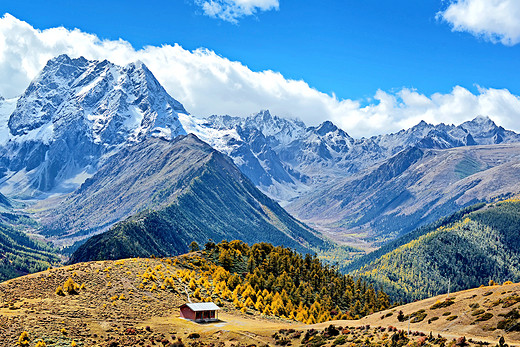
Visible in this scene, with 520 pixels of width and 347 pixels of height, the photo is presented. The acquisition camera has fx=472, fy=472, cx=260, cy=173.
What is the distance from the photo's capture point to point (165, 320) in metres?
105

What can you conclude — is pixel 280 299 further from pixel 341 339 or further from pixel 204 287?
pixel 341 339

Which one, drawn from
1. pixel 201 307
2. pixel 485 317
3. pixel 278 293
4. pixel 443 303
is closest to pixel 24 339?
pixel 201 307

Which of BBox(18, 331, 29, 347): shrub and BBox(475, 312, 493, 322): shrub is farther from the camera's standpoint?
BBox(18, 331, 29, 347): shrub

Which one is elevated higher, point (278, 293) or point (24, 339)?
point (24, 339)

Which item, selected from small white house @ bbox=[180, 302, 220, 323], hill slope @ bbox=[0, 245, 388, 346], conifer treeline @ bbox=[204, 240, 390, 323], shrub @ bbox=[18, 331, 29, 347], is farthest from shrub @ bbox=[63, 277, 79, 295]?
conifer treeline @ bbox=[204, 240, 390, 323]

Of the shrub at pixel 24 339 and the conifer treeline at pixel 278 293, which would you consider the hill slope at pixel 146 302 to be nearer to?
the conifer treeline at pixel 278 293

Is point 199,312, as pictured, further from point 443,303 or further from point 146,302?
point 443,303

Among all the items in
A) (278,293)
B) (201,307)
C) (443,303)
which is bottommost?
(278,293)

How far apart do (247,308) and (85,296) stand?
154ft

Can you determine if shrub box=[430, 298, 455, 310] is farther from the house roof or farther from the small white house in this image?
the small white house

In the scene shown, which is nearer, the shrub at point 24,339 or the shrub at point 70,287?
the shrub at point 24,339

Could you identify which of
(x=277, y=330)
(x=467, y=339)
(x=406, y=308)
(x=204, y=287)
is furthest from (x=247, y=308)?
(x=467, y=339)

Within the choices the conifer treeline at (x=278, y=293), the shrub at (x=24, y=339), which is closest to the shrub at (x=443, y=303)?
the conifer treeline at (x=278, y=293)

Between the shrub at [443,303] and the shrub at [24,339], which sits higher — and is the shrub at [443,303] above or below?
below
